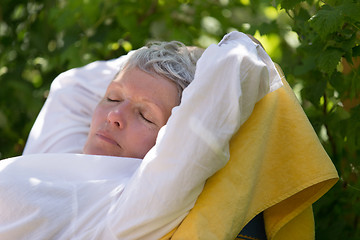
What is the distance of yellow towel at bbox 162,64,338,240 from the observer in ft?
4.51

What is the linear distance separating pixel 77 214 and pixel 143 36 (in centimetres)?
151

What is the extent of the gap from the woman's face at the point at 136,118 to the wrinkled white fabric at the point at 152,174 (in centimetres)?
13

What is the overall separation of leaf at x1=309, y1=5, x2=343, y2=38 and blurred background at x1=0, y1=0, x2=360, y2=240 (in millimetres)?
52

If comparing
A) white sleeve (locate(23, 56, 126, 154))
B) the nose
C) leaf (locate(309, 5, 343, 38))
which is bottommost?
white sleeve (locate(23, 56, 126, 154))

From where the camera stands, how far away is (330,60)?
1.65 m

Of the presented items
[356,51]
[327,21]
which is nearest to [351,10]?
[327,21]

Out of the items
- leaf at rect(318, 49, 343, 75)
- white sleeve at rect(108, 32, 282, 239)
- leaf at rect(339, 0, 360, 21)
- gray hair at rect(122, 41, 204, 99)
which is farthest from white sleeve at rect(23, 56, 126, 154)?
leaf at rect(339, 0, 360, 21)

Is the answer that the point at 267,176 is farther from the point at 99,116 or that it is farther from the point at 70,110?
the point at 70,110

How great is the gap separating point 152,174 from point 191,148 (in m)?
0.12

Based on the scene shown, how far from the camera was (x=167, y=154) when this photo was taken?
1.34 metres

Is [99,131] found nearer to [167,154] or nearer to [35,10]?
[167,154]

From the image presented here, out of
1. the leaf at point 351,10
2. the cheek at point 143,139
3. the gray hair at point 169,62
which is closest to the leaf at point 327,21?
the leaf at point 351,10

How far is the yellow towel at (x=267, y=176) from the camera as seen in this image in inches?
54.2

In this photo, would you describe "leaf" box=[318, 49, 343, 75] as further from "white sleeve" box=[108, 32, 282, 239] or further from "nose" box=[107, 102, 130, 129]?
"nose" box=[107, 102, 130, 129]
